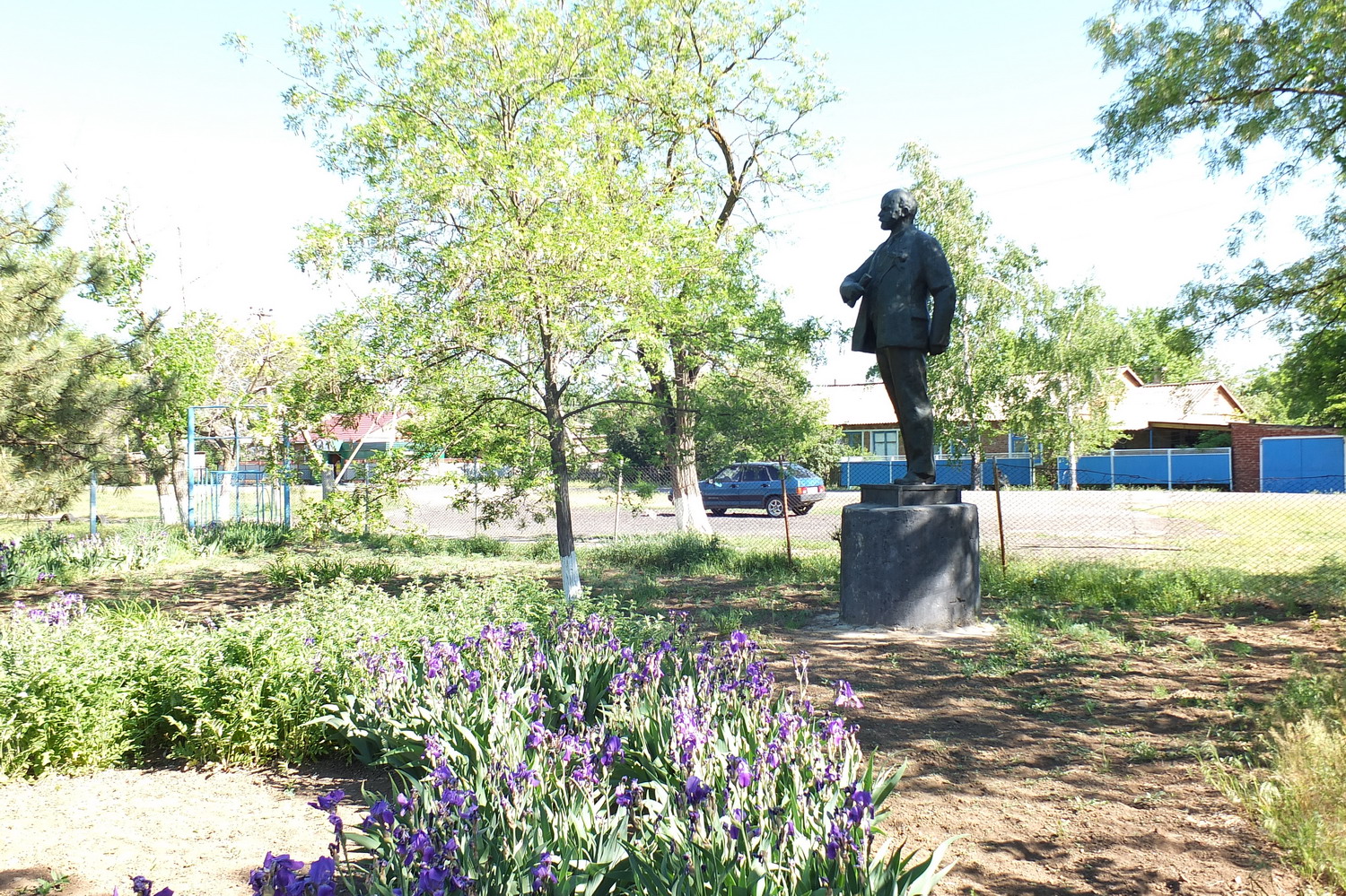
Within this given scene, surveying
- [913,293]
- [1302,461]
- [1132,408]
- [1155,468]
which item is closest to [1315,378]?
[913,293]

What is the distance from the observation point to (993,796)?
11.6 feet

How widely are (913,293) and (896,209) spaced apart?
0.73 meters

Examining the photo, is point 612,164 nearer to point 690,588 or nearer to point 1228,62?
point 690,588

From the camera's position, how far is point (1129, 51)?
947cm

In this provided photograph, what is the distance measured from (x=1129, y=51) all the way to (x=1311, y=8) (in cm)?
174

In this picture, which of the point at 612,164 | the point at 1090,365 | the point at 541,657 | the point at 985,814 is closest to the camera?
the point at 985,814

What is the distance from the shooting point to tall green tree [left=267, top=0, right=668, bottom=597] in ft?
24.0

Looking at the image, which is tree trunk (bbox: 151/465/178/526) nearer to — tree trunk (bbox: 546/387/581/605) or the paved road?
the paved road

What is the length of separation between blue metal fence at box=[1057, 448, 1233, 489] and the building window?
22.9ft

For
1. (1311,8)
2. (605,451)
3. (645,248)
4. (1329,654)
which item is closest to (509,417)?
(605,451)

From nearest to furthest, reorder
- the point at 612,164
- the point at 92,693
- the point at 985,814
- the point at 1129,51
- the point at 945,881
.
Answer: the point at 945,881
the point at 985,814
the point at 92,693
the point at 612,164
the point at 1129,51

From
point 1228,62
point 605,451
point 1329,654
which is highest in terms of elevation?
point 1228,62

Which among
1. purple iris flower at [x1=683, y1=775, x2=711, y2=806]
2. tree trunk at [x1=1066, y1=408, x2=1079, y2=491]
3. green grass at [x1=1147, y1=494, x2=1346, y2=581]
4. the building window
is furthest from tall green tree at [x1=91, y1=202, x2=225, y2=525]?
the building window

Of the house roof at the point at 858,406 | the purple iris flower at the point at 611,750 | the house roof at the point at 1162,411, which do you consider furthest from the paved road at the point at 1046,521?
the house roof at the point at 1162,411
